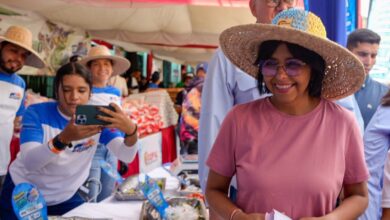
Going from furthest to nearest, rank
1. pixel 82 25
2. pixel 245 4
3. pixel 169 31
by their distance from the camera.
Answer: pixel 169 31 < pixel 82 25 < pixel 245 4

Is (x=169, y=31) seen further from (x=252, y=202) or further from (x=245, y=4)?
(x=252, y=202)

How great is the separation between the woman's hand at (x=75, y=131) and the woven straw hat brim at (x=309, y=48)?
27.2 inches

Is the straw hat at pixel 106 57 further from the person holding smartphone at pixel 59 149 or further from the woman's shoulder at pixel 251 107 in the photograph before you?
the woman's shoulder at pixel 251 107

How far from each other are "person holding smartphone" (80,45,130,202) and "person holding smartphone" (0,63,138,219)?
0.35 metres

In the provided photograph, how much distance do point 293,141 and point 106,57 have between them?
2.59 metres

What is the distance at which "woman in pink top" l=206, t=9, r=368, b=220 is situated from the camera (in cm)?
110

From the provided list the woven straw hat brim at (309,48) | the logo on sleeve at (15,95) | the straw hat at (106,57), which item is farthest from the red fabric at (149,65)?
the woven straw hat brim at (309,48)

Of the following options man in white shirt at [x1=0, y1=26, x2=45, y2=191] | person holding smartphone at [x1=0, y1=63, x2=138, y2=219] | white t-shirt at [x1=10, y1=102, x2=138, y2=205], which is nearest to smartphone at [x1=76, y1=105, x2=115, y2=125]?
person holding smartphone at [x1=0, y1=63, x2=138, y2=219]

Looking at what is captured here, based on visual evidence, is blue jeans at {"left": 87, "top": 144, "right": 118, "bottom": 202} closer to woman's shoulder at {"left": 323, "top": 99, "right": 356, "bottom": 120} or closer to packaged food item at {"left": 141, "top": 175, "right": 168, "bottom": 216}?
packaged food item at {"left": 141, "top": 175, "right": 168, "bottom": 216}

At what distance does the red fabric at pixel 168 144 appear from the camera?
5.16 meters

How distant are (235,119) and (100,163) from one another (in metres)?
1.70

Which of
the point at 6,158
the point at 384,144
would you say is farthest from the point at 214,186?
the point at 6,158

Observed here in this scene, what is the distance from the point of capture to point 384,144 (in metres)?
1.83

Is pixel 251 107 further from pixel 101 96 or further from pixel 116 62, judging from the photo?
pixel 116 62
